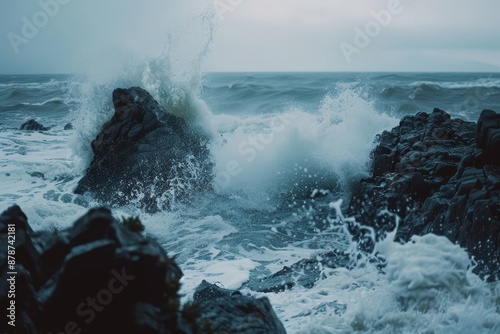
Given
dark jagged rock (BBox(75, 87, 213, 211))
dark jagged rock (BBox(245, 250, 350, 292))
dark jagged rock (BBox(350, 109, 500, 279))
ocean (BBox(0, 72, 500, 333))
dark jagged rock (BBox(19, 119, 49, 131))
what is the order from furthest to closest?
Answer: 1. dark jagged rock (BBox(19, 119, 49, 131))
2. dark jagged rock (BBox(75, 87, 213, 211))
3. dark jagged rock (BBox(245, 250, 350, 292))
4. dark jagged rock (BBox(350, 109, 500, 279))
5. ocean (BBox(0, 72, 500, 333))

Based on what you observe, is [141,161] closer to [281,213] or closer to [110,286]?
[281,213]

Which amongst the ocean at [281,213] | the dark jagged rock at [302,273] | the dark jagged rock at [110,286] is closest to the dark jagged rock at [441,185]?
the ocean at [281,213]

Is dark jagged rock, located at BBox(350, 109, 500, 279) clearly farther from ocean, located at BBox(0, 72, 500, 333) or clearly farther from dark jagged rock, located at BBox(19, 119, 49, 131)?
dark jagged rock, located at BBox(19, 119, 49, 131)

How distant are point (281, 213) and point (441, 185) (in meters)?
4.67

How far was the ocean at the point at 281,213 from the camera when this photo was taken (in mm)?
7062

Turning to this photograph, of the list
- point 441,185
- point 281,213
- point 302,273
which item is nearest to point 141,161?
point 281,213

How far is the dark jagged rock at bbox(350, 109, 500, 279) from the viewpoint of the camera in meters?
8.52

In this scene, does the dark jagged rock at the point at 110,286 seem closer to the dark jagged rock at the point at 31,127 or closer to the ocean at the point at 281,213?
the ocean at the point at 281,213

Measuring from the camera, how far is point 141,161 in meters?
14.6

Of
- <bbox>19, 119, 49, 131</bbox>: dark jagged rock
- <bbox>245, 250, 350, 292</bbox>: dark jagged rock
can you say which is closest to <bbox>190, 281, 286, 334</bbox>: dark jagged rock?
<bbox>245, 250, 350, 292</bbox>: dark jagged rock

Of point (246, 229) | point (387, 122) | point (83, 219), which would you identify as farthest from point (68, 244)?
point (387, 122)

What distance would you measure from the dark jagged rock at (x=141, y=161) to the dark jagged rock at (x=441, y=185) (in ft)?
16.8

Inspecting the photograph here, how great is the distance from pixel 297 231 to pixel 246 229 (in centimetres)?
127

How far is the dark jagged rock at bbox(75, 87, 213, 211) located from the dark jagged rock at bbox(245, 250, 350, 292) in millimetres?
5435
